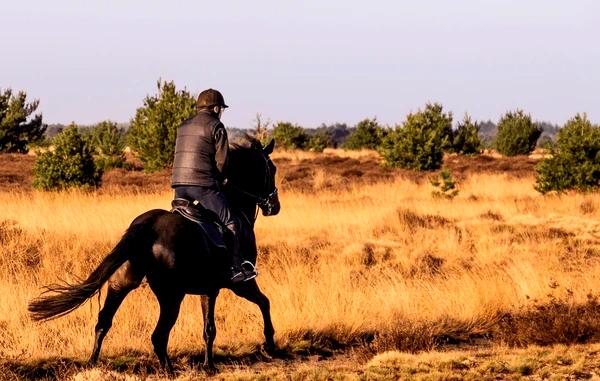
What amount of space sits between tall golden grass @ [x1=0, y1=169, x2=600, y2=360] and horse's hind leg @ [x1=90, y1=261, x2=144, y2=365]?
47.9 inches

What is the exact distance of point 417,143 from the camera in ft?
120

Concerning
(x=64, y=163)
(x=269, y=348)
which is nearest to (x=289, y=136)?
(x=64, y=163)

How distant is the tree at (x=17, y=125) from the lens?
44438 mm

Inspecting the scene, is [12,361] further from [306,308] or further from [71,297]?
[306,308]

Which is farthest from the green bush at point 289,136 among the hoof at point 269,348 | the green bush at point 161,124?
the hoof at point 269,348

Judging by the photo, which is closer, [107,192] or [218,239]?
[218,239]

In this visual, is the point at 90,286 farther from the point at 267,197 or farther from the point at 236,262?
the point at 267,197

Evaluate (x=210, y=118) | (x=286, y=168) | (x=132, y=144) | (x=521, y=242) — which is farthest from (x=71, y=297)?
(x=286, y=168)

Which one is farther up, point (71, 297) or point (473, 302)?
point (71, 297)

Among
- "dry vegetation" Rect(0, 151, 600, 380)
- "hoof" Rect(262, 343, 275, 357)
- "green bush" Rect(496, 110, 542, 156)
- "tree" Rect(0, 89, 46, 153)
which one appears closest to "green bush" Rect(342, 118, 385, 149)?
"green bush" Rect(496, 110, 542, 156)

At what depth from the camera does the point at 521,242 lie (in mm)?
18062

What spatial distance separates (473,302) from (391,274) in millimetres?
2563

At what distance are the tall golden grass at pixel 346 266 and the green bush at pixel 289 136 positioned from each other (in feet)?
115

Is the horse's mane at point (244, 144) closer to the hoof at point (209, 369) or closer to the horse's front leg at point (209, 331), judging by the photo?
the horse's front leg at point (209, 331)
